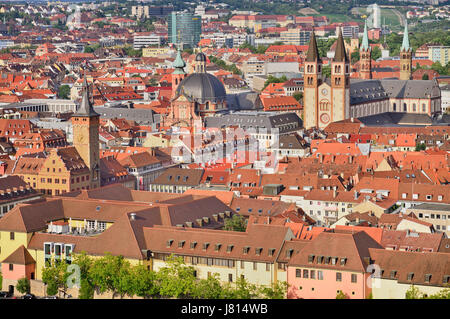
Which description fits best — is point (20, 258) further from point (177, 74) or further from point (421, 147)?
point (177, 74)

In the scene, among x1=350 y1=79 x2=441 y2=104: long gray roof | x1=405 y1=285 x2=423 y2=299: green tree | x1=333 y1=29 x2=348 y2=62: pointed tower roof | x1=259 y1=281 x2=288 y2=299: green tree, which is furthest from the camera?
x1=350 y1=79 x2=441 y2=104: long gray roof

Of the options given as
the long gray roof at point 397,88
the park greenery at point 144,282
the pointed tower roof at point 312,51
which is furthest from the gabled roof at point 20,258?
the long gray roof at point 397,88

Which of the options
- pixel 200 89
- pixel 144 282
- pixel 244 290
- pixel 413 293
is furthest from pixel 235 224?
pixel 200 89

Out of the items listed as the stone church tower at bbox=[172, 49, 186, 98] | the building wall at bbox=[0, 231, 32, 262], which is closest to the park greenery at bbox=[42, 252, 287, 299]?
the building wall at bbox=[0, 231, 32, 262]

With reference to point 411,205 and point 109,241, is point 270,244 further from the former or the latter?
point 411,205

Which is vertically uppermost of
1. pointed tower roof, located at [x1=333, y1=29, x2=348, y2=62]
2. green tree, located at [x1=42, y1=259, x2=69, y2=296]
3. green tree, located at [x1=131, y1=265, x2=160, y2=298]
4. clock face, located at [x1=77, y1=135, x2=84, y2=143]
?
pointed tower roof, located at [x1=333, y1=29, x2=348, y2=62]

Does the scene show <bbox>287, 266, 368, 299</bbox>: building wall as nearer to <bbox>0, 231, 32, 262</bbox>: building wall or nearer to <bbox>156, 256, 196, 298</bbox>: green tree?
<bbox>156, 256, 196, 298</bbox>: green tree

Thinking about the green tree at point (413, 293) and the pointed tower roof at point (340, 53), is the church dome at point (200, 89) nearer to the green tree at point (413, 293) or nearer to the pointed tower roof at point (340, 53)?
the pointed tower roof at point (340, 53)
